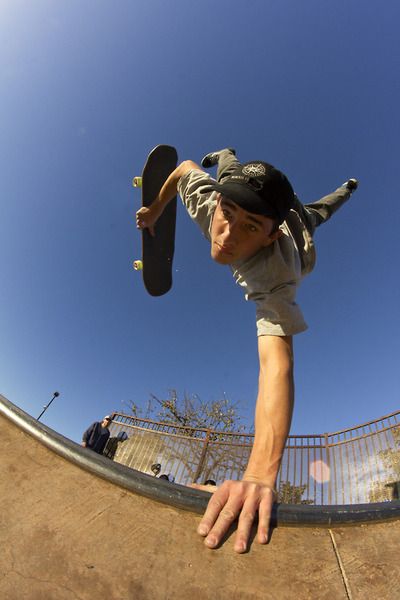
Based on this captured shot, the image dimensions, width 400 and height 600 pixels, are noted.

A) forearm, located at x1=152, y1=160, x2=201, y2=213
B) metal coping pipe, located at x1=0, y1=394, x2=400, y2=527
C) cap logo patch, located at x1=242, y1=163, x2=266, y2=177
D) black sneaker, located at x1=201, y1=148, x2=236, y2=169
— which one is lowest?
metal coping pipe, located at x1=0, y1=394, x2=400, y2=527

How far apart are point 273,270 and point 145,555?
156 cm

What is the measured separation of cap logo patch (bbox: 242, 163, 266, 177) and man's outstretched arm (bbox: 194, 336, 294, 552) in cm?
125

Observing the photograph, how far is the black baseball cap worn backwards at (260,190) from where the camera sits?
1.99 metres

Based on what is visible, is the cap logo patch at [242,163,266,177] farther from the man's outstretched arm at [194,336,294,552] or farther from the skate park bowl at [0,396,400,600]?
the skate park bowl at [0,396,400,600]

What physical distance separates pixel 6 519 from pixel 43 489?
133 millimetres

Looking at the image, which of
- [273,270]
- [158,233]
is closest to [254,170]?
[273,270]

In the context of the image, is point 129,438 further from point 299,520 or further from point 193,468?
point 299,520

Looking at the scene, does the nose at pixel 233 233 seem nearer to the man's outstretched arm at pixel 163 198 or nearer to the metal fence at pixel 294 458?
the man's outstretched arm at pixel 163 198

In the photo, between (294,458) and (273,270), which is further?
(294,458)

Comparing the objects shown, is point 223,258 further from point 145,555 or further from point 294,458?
point 294,458

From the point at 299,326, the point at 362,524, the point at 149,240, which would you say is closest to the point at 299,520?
the point at 362,524

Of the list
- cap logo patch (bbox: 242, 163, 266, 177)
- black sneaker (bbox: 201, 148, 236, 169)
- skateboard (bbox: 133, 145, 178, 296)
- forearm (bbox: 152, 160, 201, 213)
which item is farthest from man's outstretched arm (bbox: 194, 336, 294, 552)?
skateboard (bbox: 133, 145, 178, 296)

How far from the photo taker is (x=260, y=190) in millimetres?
2035

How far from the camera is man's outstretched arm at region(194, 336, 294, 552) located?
33.2 inches
